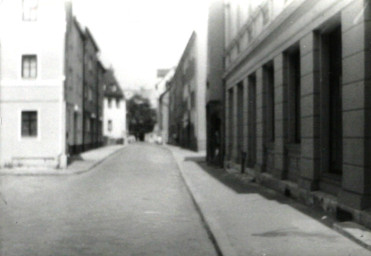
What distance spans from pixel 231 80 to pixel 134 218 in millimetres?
12610

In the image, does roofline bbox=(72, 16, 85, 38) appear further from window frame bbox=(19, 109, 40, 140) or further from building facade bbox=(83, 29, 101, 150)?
window frame bbox=(19, 109, 40, 140)

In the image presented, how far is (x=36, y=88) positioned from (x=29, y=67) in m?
1.16

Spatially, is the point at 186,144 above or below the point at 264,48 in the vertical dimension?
below

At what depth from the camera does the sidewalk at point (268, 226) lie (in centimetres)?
635

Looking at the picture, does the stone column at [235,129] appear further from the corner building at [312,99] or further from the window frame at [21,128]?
the window frame at [21,128]

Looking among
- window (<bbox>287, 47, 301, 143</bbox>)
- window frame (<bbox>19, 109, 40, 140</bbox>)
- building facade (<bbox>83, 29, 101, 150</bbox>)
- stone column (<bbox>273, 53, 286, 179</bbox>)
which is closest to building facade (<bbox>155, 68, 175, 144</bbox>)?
building facade (<bbox>83, 29, 101, 150</bbox>)

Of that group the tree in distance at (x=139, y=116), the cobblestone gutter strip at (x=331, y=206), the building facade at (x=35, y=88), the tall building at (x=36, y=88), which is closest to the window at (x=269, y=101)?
the cobblestone gutter strip at (x=331, y=206)

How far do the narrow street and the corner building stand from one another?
2.34 m

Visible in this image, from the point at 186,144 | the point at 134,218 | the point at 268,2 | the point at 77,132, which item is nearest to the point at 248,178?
the point at 268,2

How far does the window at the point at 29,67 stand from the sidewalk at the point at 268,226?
1398cm

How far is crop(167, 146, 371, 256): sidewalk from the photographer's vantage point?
6.35 meters

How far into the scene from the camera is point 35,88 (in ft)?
77.9

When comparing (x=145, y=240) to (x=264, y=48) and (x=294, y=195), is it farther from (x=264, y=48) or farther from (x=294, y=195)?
(x=264, y=48)

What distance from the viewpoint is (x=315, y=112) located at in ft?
32.9
